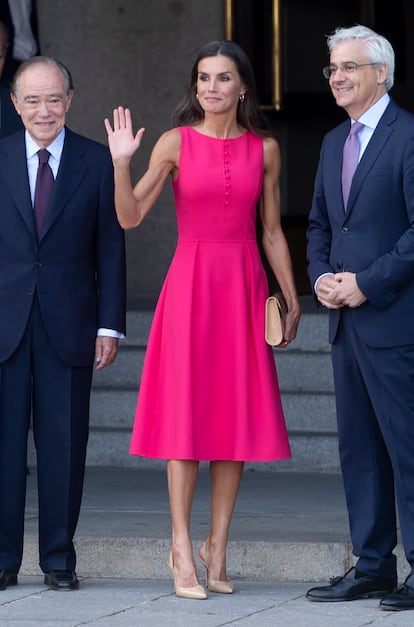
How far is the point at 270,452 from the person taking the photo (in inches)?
238

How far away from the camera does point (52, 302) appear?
604 centimetres

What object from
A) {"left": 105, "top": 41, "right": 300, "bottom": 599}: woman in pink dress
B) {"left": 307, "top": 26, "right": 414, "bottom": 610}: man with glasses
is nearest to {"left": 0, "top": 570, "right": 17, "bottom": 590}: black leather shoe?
{"left": 105, "top": 41, "right": 300, "bottom": 599}: woman in pink dress

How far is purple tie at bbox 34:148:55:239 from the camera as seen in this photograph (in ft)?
19.9

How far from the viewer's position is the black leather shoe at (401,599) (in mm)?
5734

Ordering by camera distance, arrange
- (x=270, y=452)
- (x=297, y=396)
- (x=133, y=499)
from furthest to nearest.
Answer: (x=297, y=396), (x=133, y=499), (x=270, y=452)

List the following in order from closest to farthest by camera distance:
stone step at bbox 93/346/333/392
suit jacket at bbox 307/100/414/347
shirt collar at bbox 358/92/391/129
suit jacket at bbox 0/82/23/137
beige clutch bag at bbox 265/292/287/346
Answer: suit jacket at bbox 307/100/414/347
shirt collar at bbox 358/92/391/129
beige clutch bag at bbox 265/292/287/346
suit jacket at bbox 0/82/23/137
stone step at bbox 93/346/333/392

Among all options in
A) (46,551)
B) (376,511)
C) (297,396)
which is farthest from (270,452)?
(297,396)

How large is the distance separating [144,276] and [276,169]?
192 inches

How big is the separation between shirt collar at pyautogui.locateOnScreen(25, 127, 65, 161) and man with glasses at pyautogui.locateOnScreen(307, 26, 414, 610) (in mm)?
1007

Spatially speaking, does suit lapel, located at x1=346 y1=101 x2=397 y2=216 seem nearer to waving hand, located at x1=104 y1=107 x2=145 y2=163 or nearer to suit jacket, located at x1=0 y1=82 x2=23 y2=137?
waving hand, located at x1=104 y1=107 x2=145 y2=163

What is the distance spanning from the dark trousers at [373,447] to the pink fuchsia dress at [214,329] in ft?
0.99

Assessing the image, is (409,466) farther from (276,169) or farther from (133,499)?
(133,499)

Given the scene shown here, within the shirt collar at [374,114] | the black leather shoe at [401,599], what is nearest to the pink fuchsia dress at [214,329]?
the shirt collar at [374,114]

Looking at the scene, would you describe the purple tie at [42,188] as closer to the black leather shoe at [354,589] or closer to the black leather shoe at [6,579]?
the black leather shoe at [6,579]
